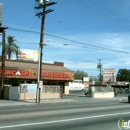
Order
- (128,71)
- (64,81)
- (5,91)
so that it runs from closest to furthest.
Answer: (5,91) < (64,81) < (128,71)

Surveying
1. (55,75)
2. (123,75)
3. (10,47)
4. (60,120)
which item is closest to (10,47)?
(10,47)

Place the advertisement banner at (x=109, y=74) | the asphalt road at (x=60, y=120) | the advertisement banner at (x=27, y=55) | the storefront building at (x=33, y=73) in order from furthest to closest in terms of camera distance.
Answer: the advertisement banner at (x=109, y=74) → the advertisement banner at (x=27, y=55) → the storefront building at (x=33, y=73) → the asphalt road at (x=60, y=120)

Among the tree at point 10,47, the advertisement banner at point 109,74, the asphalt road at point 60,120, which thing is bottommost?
the asphalt road at point 60,120

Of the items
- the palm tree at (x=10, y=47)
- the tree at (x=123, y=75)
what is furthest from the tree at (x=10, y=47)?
the tree at (x=123, y=75)

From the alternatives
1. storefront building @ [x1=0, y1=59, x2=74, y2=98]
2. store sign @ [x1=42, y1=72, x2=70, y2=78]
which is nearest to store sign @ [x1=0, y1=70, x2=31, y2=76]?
storefront building @ [x1=0, y1=59, x2=74, y2=98]

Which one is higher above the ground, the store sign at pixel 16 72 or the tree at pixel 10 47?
the tree at pixel 10 47

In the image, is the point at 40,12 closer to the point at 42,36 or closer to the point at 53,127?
the point at 42,36

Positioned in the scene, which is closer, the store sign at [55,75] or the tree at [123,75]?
the store sign at [55,75]

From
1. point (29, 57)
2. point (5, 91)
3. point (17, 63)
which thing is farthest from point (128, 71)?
point (5, 91)

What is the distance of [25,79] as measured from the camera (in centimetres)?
4684

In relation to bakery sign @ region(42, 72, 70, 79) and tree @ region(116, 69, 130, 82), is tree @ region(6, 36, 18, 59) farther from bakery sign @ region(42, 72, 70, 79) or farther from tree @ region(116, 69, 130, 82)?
tree @ region(116, 69, 130, 82)

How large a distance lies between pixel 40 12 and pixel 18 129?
23946 mm

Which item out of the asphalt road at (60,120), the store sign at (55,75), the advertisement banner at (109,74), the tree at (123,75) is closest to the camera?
the asphalt road at (60,120)

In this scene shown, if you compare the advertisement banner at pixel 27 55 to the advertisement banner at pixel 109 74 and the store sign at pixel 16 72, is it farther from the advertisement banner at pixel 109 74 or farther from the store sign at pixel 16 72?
the advertisement banner at pixel 109 74
